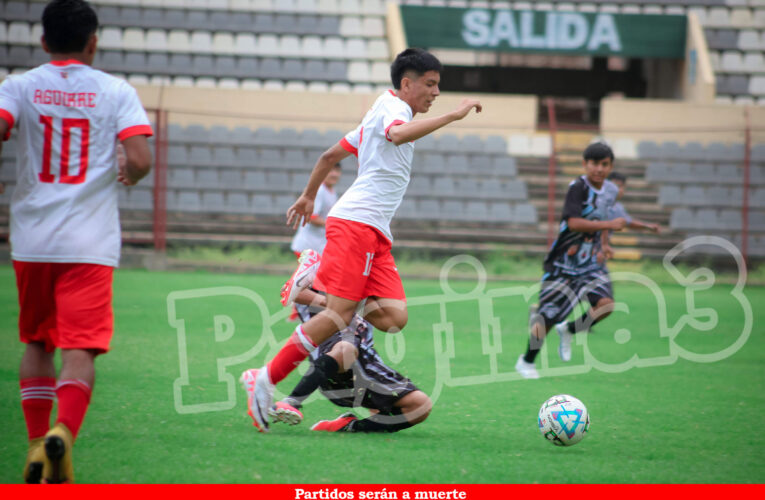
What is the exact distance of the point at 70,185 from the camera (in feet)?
10.8

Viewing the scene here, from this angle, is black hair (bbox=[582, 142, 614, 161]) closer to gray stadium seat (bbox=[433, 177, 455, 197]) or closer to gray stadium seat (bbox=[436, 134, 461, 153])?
gray stadium seat (bbox=[433, 177, 455, 197])

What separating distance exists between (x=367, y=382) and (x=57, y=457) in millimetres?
1795

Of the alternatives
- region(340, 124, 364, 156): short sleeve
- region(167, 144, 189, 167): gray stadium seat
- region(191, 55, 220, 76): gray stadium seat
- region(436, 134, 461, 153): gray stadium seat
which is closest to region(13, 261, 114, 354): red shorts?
region(340, 124, 364, 156): short sleeve

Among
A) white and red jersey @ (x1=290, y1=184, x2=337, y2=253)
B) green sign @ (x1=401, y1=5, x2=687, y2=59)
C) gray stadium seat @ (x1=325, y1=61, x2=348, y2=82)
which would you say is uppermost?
green sign @ (x1=401, y1=5, x2=687, y2=59)

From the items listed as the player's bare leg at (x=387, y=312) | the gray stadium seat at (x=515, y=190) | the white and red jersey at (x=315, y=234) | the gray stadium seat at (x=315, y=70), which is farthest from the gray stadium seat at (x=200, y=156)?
the player's bare leg at (x=387, y=312)

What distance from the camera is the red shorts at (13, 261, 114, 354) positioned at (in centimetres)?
323

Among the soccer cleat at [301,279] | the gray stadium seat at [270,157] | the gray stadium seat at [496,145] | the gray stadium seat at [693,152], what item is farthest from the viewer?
the gray stadium seat at [496,145]

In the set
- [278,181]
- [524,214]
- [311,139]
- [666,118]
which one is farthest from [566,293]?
[666,118]

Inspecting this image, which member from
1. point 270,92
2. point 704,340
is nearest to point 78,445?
point 704,340

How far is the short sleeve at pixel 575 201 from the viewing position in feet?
22.0

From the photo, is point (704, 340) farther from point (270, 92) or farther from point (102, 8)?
point (102, 8)

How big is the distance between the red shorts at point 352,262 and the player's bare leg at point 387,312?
0.15 ft

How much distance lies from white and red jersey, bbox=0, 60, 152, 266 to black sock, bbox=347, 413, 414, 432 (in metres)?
1.68

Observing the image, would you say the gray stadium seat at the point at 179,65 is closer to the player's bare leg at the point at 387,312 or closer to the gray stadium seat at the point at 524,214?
the gray stadium seat at the point at 524,214
